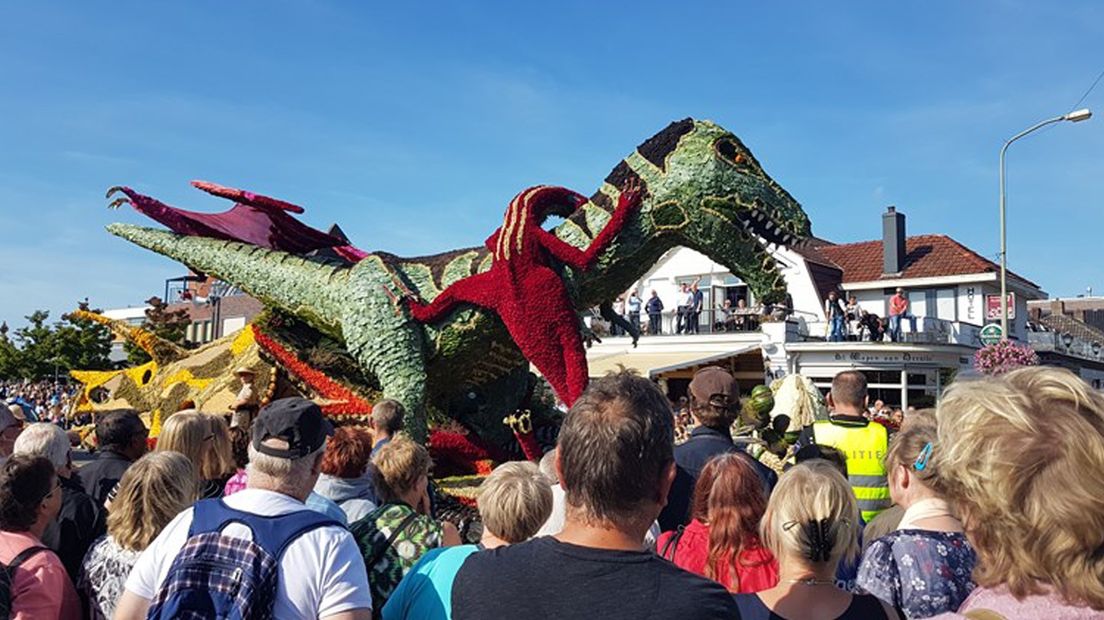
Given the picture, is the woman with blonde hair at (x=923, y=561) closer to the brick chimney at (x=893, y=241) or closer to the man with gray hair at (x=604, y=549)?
the man with gray hair at (x=604, y=549)

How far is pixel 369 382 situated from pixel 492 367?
1.49 m

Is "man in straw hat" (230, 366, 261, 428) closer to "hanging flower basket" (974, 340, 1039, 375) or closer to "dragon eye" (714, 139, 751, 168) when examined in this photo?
"dragon eye" (714, 139, 751, 168)

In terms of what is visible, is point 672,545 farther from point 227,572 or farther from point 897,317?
point 897,317

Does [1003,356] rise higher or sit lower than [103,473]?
higher

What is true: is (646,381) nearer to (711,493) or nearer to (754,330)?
(711,493)

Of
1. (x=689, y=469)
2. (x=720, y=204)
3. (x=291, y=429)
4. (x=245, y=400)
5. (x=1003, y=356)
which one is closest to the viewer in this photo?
(x=291, y=429)

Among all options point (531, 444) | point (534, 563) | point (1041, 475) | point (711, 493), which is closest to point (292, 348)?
point (531, 444)

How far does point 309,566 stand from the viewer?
2.04 m

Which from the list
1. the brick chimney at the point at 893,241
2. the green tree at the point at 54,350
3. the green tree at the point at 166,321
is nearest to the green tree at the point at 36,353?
the green tree at the point at 54,350

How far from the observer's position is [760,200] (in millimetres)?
6578

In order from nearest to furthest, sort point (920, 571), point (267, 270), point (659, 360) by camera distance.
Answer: point (920, 571) < point (267, 270) < point (659, 360)

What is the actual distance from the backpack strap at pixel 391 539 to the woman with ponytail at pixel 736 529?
791 millimetres

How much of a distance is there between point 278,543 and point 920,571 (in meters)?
1.68

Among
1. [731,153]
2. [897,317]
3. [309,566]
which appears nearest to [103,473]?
[309,566]
